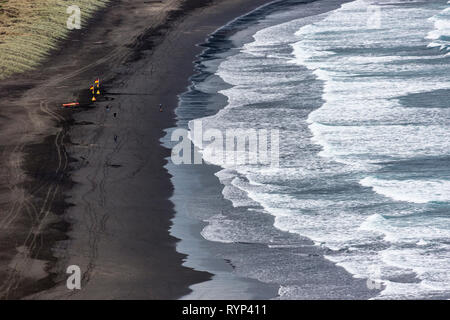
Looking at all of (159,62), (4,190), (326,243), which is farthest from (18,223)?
(159,62)

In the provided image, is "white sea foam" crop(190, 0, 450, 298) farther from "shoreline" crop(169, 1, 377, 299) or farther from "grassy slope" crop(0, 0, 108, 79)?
"grassy slope" crop(0, 0, 108, 79)

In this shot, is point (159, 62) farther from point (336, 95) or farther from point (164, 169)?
point (164, 169)

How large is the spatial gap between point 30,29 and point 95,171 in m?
30.4

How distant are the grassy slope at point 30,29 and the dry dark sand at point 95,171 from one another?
136 centimetres

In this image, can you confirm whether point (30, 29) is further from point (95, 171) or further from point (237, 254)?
point (237, 254)

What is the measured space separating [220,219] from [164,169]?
24.2 feet

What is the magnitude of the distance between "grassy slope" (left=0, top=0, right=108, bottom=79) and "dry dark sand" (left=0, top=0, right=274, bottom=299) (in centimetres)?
136

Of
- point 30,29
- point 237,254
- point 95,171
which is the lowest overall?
point 237,254

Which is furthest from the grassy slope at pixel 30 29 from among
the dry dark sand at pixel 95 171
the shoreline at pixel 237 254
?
the shoreline at pixel 237 254

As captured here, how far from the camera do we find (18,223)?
37.2 metres

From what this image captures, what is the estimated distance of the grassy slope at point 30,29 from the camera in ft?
214

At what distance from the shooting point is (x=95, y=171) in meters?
44.0

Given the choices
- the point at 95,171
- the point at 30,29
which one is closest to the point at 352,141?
the point at 95,171

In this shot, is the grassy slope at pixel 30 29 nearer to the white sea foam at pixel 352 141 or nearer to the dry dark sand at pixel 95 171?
the dry dark sand at pixel 95 171
